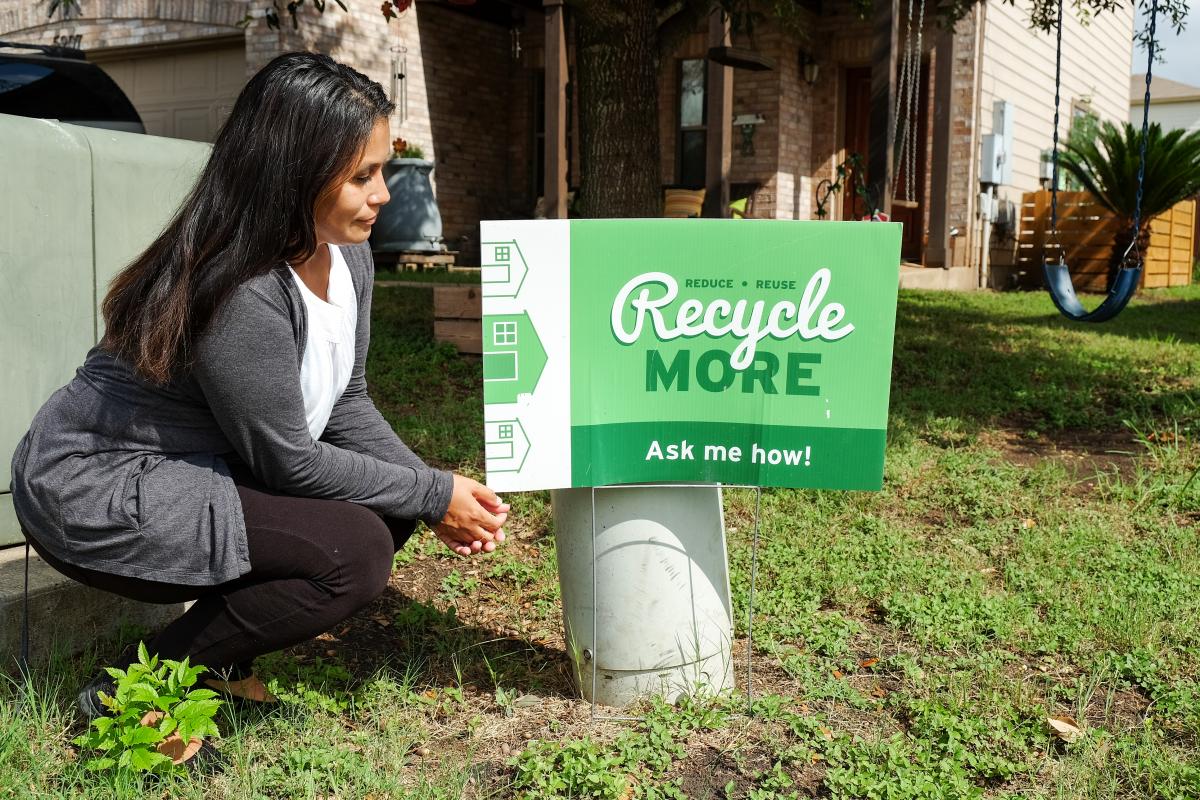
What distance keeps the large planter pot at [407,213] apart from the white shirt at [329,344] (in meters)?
9.12

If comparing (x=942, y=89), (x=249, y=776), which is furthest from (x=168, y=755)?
(x=942, y=89)

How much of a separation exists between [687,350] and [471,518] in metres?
0.61

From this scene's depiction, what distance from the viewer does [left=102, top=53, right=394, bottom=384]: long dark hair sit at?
2.15 m

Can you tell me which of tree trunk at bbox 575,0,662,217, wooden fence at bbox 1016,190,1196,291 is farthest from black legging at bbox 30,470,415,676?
wooden fence at bbox 1016,190,1196,291

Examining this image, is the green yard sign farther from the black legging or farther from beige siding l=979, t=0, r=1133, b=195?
beige siding l=979, t=0, r=1133, b=195

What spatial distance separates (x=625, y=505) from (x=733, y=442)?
30 centimetres

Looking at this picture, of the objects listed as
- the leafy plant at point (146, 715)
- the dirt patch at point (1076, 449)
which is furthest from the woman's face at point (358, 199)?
the dirt patch at point (1076, 449)

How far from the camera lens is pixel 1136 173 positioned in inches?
485

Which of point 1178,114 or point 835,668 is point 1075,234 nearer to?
point 835,668

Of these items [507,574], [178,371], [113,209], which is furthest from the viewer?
[507,574]

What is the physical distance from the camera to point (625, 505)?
2.62 meters

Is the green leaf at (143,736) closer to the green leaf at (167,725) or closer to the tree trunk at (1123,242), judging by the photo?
the green leaf at (167,725)

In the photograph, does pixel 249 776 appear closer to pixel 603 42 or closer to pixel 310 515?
pixel 310 515

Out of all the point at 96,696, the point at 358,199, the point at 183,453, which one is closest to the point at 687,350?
the point at 358,199
